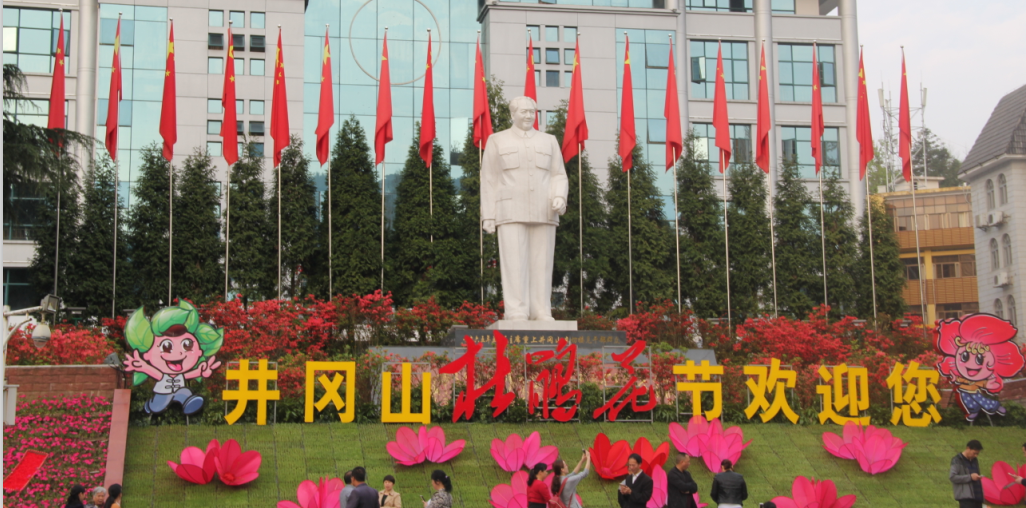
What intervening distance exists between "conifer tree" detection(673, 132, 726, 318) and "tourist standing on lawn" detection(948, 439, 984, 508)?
1203 cm

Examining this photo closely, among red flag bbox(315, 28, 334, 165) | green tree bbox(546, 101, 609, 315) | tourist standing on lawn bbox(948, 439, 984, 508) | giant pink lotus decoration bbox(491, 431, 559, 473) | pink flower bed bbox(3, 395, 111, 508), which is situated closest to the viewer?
tourist standing on lawn bbox(948, 439, 984, 508)

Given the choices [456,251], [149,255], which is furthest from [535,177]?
[149,255]

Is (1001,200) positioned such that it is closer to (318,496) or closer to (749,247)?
(749,247)

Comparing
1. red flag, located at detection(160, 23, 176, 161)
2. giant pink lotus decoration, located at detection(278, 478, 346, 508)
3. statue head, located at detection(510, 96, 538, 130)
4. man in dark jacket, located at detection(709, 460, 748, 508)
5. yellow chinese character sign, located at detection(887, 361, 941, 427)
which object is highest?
red flag, located at detection(160, 23, 176, 161)

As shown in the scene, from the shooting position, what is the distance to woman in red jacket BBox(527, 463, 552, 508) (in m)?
6.98

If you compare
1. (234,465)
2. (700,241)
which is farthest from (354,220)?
(234,465)

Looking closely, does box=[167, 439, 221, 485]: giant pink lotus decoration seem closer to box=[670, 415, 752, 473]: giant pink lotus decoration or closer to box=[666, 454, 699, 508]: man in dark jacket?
box=[666, 454, 699, 508]: man in dark jacket

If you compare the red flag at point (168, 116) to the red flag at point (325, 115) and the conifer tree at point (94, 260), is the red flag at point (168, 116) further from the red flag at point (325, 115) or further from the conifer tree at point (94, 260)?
the conifer tree at point (94, 260)

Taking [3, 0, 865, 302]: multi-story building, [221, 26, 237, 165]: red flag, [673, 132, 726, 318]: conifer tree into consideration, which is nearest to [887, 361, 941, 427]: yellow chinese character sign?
[673, 132, 726, 318]: conifer tree

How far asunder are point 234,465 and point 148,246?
10488mm

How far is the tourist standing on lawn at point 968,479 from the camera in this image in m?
7.84

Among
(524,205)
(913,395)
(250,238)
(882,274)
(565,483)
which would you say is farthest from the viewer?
(882,274)

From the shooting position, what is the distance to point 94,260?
18312mm

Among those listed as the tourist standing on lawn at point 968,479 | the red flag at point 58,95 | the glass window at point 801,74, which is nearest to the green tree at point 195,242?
the red flag at point 58,95
